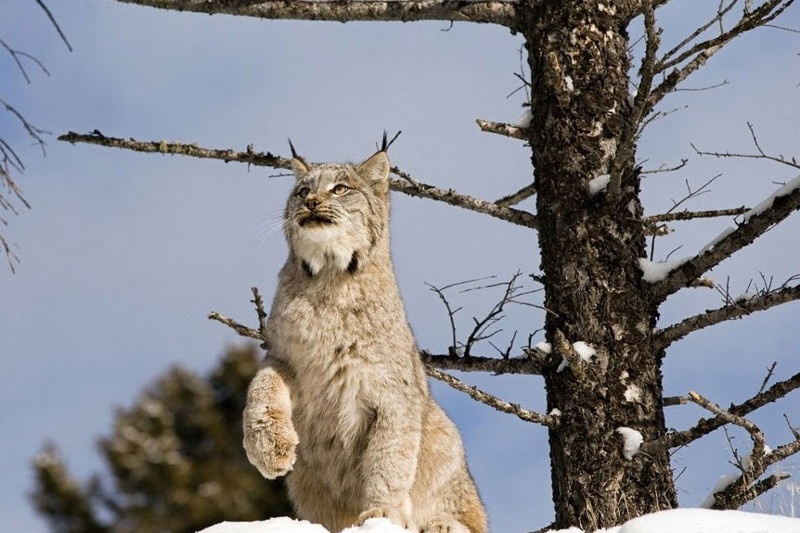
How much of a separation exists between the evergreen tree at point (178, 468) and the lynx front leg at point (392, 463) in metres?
9.67

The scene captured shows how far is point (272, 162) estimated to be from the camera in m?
9.16

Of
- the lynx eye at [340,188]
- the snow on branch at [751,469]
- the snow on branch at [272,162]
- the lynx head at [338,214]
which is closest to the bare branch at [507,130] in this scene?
the snow on branch at [272,162]

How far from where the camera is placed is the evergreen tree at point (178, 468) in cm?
1667

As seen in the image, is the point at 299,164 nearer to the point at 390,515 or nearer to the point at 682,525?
the point at 390,515

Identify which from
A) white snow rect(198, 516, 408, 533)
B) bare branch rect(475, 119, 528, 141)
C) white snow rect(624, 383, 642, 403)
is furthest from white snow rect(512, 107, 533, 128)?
white snow rect(198, 516, 408, 533)

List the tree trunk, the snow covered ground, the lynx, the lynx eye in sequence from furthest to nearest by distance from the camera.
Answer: the tree trunk → the lynx eye → the lynx → the snow covered ground

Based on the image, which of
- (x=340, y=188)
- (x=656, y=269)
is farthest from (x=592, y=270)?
(x=340, y=188)

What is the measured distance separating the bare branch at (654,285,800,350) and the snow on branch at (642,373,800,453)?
0.60 m

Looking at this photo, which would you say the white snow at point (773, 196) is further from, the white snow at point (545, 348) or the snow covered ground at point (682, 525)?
the snow covered ground at point (682, 525)

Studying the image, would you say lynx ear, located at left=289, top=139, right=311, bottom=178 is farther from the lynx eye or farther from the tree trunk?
the tree trunk

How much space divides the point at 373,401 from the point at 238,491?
9876 millimetres

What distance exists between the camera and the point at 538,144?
348 inches

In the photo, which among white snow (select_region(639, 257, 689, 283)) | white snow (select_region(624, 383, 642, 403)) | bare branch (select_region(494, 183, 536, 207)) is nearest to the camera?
white snow (select_region(624, 383, 642, 403))

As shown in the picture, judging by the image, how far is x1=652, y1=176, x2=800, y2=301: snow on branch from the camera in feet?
26.4
